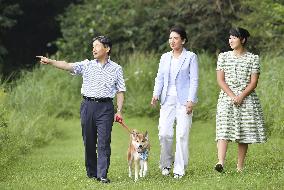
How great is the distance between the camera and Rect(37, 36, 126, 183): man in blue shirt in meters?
11.1

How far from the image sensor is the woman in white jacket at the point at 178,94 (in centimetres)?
1127

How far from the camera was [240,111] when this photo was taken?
11234 mm

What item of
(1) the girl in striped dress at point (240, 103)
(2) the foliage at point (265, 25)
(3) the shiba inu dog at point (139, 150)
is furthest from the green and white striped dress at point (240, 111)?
(2) the foliage at point (265, 25)

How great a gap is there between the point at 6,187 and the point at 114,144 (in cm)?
736

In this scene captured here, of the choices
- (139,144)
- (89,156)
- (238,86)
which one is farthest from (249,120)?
(89,156)

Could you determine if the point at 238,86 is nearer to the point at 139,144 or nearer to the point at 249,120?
the point at 249,120

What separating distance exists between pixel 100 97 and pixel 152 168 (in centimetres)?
220

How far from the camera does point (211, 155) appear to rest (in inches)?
572

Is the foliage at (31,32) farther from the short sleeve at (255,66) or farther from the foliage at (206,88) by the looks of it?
the short sleeve at (255,66)

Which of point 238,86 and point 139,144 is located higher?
point 238,86

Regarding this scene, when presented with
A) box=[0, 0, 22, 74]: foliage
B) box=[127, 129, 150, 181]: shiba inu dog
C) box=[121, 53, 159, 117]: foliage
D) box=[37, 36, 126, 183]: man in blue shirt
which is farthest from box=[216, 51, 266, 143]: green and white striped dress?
box=[0, 0, 22, 74]: foliage

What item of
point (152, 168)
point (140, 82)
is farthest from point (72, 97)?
point (152, 168)

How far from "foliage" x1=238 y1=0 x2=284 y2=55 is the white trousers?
8325 millimetres

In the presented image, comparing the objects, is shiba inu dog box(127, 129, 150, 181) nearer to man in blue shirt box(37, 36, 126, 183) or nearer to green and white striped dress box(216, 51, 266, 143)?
man in blue shirt box(37, 36, 126, 183)
